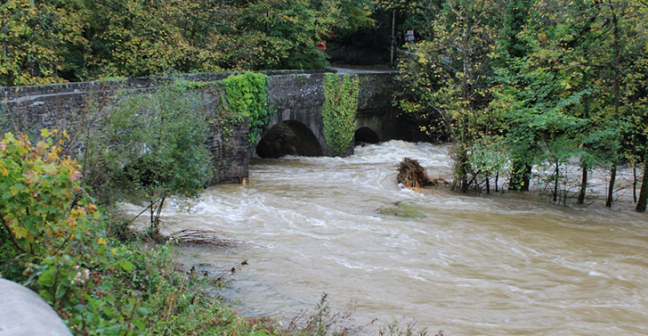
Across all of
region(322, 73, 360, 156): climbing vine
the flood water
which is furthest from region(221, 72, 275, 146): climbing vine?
region(322, 73, 360, 156): climbing vine

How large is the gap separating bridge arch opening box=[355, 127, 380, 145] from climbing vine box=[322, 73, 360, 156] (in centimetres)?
295

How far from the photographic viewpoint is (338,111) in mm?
21234

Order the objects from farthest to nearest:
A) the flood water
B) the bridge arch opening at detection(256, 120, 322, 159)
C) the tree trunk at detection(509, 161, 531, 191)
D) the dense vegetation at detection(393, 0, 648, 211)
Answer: the bridge arch opening at detection(256, 120, 322, 159), the tree trunk at detection(509, 161, 531, 191), the dense vegetation at detection(393, 0, 648, 211), the flood water

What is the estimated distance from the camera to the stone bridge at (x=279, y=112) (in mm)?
9102

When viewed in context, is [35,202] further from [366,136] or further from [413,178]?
[366,136]

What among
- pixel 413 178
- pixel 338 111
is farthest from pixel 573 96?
pixel 338 111

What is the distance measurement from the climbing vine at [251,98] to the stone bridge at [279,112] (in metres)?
0.48

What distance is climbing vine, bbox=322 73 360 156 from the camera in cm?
2086

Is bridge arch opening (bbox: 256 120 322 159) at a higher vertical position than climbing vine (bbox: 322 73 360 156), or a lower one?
lower

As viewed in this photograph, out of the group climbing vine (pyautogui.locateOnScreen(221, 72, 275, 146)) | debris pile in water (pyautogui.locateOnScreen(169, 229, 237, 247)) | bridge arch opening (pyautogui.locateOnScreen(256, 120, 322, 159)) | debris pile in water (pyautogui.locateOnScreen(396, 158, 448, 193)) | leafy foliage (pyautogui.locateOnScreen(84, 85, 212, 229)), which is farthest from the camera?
bridge arch opening (pyautogui.locateOnScreen(256, 120, 322, 159))

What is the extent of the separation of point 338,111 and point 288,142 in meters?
2.25

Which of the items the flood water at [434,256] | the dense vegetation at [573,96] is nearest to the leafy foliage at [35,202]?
the flood water at [434,256]

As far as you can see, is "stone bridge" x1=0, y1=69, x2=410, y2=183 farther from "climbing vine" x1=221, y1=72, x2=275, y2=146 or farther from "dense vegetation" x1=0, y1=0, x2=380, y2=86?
"dense vegetation" x1=0, y1=0, x2=380, y2=86

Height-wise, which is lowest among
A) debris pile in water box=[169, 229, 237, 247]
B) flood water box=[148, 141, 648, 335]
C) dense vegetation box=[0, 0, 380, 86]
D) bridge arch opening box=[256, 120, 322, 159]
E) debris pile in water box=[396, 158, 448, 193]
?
flood water box=[148, 141, 648, 335]
